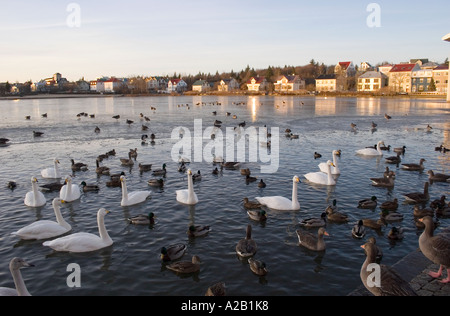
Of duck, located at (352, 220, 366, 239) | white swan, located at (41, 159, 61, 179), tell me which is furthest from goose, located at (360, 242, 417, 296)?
white swan, located at (41, 159, 61, 179)

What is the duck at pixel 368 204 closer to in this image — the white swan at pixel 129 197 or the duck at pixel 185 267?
the duck at pixel 185 267

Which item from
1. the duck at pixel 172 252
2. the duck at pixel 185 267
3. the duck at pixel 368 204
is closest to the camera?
the duck at pixel 185 267

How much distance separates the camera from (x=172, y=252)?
1020cm

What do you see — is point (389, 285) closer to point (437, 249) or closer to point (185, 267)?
point (437, 249)

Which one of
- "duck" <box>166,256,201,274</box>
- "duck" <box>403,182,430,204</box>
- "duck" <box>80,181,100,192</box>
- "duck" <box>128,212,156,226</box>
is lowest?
"duck" <box>166,256,201,274</box>

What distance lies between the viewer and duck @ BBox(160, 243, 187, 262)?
10.1m

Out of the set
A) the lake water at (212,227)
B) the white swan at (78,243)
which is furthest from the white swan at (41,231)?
the white swan at (78,243)

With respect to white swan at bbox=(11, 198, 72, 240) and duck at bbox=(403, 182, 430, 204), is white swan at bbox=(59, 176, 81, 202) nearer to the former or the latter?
white swan at bbox=(11, 198, 72, 240)

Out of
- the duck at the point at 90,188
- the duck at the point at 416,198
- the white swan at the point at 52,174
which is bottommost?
the duck at the point at 416,198

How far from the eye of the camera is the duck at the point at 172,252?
1012cm

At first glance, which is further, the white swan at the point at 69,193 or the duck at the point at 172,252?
the white swan at the point at 69,193

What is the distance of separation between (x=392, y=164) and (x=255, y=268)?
15427 millimetres

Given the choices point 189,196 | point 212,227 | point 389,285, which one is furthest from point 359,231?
point 189,196
